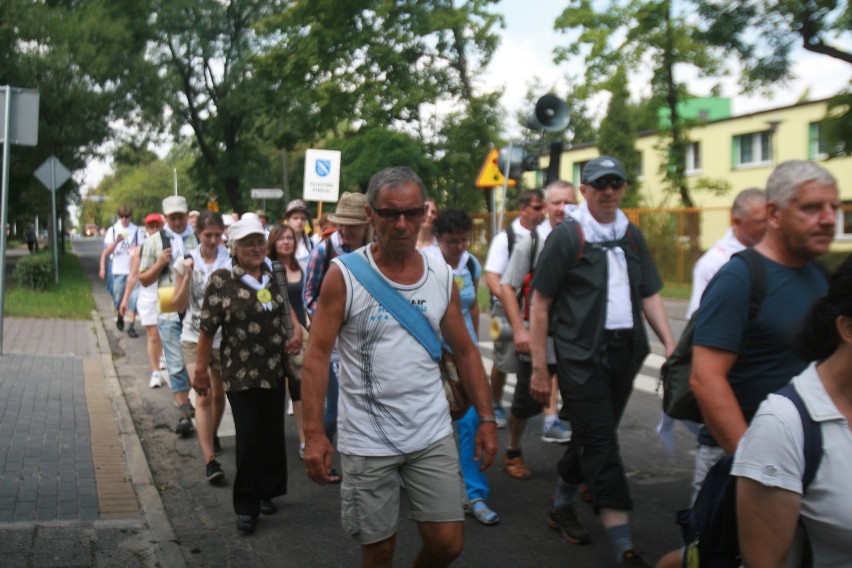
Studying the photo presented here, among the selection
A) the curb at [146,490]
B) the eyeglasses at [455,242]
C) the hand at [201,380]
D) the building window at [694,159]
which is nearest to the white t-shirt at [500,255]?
the eyeglasses at [455,242]

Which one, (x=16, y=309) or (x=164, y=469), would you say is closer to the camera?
(x=164, y=469)

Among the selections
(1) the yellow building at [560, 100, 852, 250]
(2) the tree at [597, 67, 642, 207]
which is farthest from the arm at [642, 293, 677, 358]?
(2) the tree at [597, 67, 642, 207]

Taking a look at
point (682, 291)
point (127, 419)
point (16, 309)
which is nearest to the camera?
point (127, 419)

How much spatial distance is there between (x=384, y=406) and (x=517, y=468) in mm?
2984

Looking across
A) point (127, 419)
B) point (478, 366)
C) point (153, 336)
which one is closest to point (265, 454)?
point (478, 366)

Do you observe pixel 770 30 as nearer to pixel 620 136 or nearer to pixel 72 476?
pixel 72 476

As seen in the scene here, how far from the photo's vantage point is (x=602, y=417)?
177 inches

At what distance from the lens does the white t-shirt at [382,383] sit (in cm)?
348

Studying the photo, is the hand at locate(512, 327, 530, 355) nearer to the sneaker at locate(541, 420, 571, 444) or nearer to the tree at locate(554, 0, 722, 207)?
the sneaker at locate(541, 420, 571, 444)

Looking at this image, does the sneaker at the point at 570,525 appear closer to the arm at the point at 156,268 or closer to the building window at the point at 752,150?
the arm at the point at 156,268

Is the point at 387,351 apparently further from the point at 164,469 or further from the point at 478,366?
the point at 164,469

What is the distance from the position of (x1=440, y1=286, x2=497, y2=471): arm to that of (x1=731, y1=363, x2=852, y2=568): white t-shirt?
64.8 inches

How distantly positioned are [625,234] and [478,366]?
131 cm

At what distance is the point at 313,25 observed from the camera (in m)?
31.2
